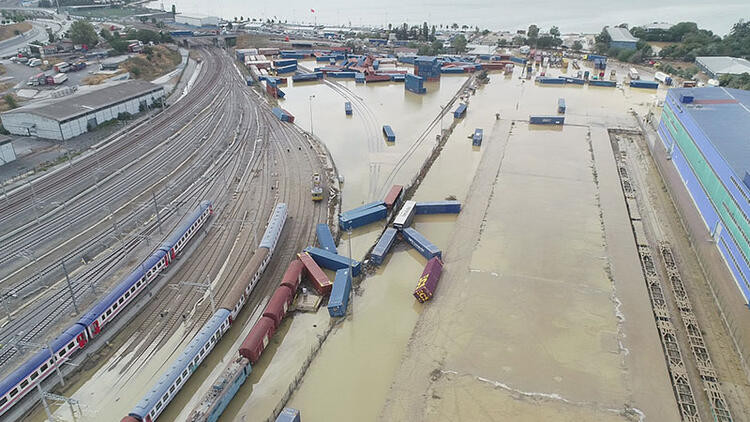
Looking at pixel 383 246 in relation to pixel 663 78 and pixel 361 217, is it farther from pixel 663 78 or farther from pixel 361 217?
pixel 663 78

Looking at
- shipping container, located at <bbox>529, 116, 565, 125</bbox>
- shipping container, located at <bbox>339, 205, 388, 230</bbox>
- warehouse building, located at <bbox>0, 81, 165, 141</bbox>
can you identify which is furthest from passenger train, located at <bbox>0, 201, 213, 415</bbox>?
shipping container, located at <bbox>529, 116, 565, 125</bbox>

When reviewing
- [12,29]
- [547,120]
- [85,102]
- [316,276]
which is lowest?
[316,276]

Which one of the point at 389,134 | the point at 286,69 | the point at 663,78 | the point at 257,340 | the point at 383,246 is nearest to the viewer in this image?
the point at 257,340

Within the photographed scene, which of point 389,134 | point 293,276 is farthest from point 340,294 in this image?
point 389,134

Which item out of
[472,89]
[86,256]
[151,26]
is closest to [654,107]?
[472,89]

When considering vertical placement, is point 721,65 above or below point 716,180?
above

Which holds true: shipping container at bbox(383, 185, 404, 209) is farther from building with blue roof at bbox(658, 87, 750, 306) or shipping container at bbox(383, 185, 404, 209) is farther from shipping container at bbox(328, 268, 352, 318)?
building with blue roof at bbox(658, 87, 750, 306)

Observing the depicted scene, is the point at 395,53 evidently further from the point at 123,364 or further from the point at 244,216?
the point at 123,364
